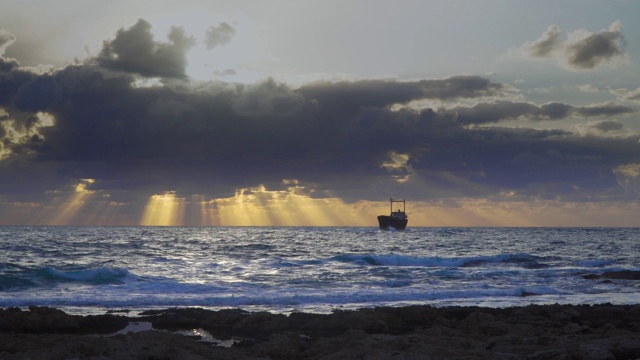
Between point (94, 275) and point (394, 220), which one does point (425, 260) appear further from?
point (394, 220)

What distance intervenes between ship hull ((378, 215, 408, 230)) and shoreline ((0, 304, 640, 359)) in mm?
130293

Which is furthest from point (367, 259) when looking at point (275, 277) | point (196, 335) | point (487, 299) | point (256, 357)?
point (256, 357)

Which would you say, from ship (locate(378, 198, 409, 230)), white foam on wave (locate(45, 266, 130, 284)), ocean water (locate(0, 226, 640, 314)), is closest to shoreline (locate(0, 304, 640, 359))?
ocean water (locate(0, 226, 640, 314))

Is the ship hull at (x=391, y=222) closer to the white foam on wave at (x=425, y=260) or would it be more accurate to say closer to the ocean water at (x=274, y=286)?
the white foam on wave at (x=425, y=260)

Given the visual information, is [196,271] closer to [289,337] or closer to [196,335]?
[196,335]

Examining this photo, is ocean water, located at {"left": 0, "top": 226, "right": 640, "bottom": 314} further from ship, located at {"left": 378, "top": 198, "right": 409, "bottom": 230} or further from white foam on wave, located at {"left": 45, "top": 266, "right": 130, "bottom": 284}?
ship, located at {"left": 378, "top": 198, "right": 409, "bottom": 230}

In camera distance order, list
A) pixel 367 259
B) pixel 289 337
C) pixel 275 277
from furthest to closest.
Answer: pixel 367 259 → pixel 275 277 → pixel 289 337

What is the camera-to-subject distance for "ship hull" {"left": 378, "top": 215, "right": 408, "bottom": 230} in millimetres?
150000

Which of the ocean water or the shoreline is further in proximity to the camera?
the ocean water

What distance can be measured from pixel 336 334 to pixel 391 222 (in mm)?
136848

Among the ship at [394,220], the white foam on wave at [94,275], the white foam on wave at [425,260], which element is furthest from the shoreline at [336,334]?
the ship at [394,220]

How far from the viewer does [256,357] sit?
11.8 metres

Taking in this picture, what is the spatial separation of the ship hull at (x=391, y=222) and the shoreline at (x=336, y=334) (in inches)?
5130

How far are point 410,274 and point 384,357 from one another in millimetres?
27098
